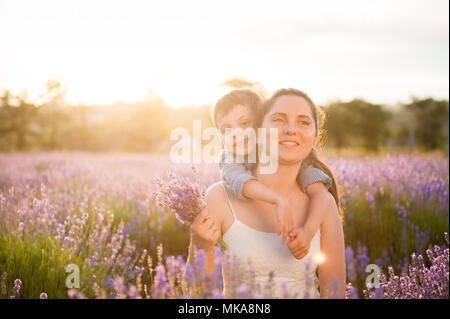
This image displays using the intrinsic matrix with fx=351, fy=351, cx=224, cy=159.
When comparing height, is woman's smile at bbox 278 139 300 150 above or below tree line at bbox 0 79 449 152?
below

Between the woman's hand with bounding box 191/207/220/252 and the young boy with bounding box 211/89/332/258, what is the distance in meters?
0.24

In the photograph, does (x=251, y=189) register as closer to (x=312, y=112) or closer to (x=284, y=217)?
(x=284, y=217)

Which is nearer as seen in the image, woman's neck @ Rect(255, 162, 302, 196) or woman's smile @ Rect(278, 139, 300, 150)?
woman's smile @ Rect(278, 139, 300, 150)

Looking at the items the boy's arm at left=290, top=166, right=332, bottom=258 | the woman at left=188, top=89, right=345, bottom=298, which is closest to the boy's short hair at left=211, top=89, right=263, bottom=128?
the woman at left=188, top=89, right=345, bottom=298

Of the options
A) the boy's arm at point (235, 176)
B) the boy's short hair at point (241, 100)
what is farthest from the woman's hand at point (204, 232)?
the boy's short hair at point (241, 100)

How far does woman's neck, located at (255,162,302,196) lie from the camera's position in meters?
1.98

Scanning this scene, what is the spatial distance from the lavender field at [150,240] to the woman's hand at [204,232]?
183 millimetres

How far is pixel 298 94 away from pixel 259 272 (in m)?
1.01

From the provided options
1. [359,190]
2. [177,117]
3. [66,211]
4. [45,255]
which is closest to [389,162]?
[359,190]

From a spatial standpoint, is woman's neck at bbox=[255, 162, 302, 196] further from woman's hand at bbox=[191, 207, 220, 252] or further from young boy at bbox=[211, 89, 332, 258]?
woman's hand at bbox=[191, 207, 220, 252]

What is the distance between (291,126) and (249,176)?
13.7 inches

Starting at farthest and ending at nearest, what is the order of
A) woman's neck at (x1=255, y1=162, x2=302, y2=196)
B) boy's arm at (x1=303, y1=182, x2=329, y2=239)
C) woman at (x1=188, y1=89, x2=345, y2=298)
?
woman's neck at (x1=255, y1=162, x2=302, y2=196), woman at (x1=188, y1=89, x2=345, y2=298), boy's arm at (x1=303, y1=182, x2=329, y2=239)

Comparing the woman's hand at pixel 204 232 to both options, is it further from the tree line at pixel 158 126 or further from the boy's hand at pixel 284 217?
the tree line at pixel 158 126

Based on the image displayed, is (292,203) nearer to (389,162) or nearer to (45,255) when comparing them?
(45,255)
